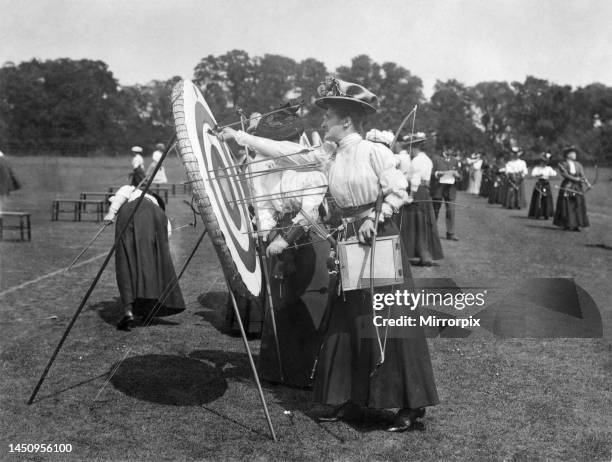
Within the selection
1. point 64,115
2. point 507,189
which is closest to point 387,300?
point 507,189

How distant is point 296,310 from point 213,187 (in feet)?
5.44

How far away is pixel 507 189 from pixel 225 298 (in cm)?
Result: 2114

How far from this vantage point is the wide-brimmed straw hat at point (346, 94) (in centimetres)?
462

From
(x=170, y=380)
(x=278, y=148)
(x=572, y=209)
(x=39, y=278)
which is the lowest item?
(x=39, y=278)

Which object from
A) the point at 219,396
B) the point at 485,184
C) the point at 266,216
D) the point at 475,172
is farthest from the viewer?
the point at 475,172

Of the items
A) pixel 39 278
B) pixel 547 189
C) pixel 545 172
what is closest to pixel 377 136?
pixel 39 278

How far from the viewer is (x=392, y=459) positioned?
414 cm

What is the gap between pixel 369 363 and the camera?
15.0 ft

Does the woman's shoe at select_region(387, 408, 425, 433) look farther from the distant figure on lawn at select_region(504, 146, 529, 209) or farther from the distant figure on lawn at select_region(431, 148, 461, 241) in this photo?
the distant figure on lawn at select_region(504, 146, 529, 209)

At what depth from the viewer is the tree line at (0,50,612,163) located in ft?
76.4

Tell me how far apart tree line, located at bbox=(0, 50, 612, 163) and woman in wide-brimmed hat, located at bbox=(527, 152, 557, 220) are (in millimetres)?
2826

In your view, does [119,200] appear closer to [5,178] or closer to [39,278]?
[39,278]

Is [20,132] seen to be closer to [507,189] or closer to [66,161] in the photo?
[66,161]

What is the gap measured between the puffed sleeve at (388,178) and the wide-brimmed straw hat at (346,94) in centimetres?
29
